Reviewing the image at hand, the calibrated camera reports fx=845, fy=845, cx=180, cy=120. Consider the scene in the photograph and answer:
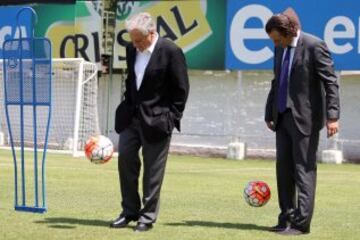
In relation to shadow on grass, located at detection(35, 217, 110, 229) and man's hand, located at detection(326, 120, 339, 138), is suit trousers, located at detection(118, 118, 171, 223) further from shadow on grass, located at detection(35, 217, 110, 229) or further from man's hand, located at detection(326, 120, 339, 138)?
man's hand, located at detection(326, 120, 339, 138)

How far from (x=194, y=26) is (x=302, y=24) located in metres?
3.60

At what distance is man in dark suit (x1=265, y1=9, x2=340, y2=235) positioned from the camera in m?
7.57

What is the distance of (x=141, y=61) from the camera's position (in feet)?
25.4

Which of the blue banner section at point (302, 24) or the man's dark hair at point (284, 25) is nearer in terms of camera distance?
the man's dark hair at point (284, 25)

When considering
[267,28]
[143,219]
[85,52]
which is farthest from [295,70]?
[85,52]

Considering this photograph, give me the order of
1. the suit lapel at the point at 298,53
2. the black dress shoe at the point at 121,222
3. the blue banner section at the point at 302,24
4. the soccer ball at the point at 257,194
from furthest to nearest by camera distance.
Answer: the blue banner section at the point at 302,24
the soccer ball at the point at 257,194
the black dress shoe at the point at 121,222
the suit lapel at the point at 298,53

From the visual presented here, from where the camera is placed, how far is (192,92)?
25.4 metres

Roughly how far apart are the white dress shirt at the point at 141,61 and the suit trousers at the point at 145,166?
1.26ft

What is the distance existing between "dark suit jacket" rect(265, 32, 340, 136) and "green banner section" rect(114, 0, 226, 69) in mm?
16208

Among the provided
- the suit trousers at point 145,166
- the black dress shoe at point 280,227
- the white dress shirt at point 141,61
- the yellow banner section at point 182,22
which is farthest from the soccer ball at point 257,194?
the yellow banner section at point 182,22

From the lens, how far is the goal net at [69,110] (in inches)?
883

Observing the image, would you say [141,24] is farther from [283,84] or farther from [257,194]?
Result: [257,194]

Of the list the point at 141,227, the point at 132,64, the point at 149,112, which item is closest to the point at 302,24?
the point at 132,64

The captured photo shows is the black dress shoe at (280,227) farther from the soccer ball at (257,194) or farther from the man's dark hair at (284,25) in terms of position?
the man's dark hair at (284,25)
